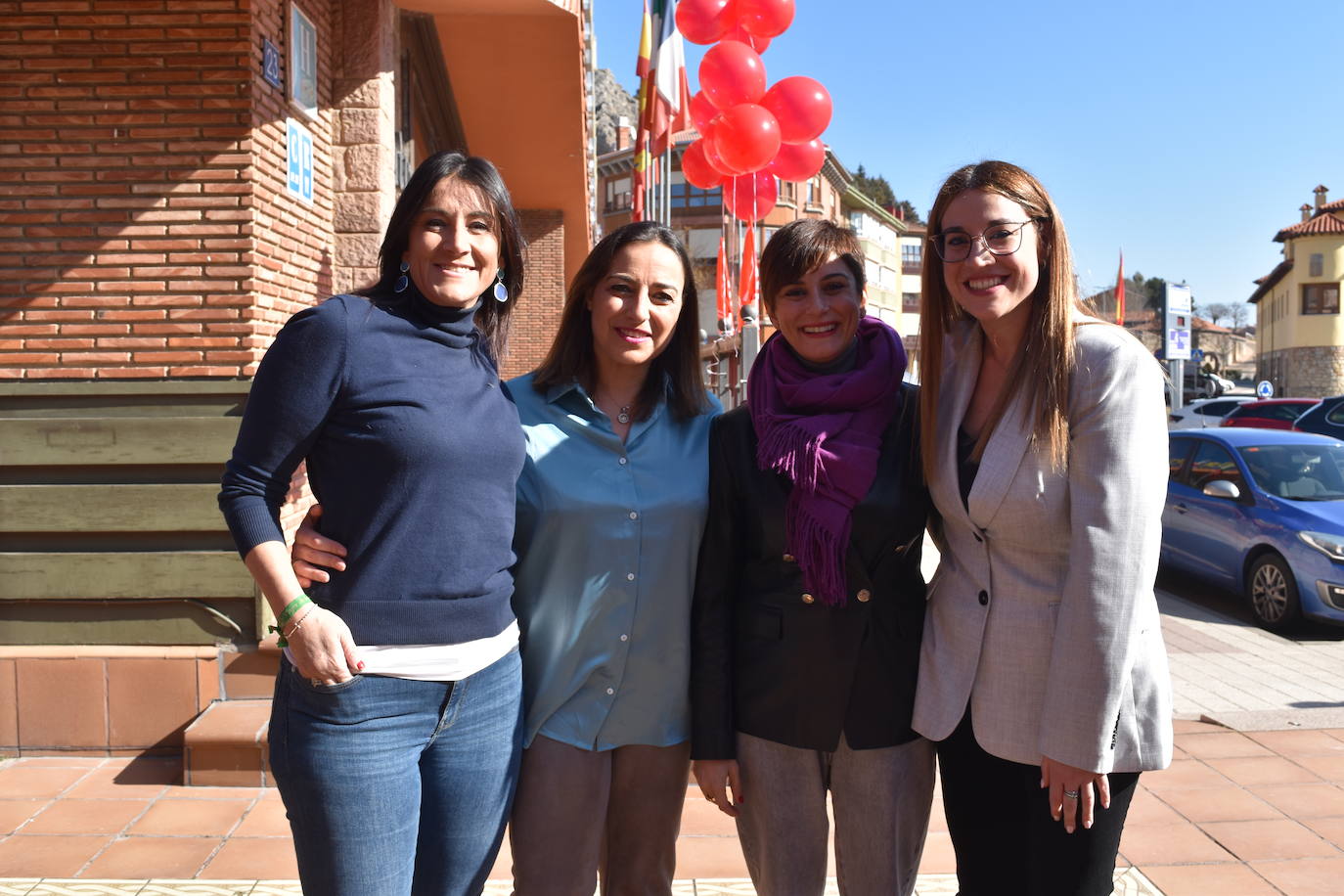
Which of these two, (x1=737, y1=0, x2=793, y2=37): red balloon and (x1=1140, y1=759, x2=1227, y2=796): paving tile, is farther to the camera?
(x1=737, y1=0, x2=793, y2=37): red balloon

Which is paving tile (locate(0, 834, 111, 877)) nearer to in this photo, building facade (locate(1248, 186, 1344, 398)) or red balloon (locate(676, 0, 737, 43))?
red balloon (locate(676, 0, 737, 43))

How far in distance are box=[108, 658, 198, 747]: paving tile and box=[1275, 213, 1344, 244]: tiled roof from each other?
5356cm

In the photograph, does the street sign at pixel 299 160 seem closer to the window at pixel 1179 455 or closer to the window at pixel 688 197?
the window at pixel 1179 455

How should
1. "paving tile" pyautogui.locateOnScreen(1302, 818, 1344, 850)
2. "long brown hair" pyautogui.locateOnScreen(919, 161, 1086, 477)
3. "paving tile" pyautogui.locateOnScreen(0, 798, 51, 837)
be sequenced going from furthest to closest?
1. "paving tile" pyautogui.locateOnScreen(0, 798, 51, 837)
2. "paving tile" pyautogui.locateOnScreen(1302, 818, 1344, 850)
3. "long brown hair" pyautogui.locateOnScreen(919, 161, 1086, 477)

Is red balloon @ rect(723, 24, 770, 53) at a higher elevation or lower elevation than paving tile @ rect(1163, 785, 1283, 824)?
higher

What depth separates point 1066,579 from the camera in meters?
1.91

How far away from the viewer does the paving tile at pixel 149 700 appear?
14.2ft

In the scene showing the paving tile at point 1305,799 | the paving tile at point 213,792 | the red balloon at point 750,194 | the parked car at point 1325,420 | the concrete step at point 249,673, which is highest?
the red balloon at point 750,194

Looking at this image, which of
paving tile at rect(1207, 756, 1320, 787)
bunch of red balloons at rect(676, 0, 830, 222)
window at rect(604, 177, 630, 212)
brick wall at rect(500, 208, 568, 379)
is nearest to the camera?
paving tile at rect(1207, 756, 1320, 787)

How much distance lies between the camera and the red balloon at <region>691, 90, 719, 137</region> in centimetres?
785

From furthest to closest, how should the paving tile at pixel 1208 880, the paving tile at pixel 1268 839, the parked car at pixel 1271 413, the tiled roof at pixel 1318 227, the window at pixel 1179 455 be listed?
the tiled roof at pixel 1318 227
the parked car at pixel 1271 413
the window at pixel 1179 455
the paving tile at pixel 1268 839
the paving tile at pixel 1208 880

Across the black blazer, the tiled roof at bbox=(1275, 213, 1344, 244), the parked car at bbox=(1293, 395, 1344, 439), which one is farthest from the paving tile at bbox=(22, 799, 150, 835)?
the tiled roof at bbox=(1275, 213, 1344, 244)

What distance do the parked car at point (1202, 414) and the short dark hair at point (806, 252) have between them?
20934 millimetres

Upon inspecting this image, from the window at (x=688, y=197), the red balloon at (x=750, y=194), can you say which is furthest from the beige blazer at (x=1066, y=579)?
the window at (x=688, y=197)
